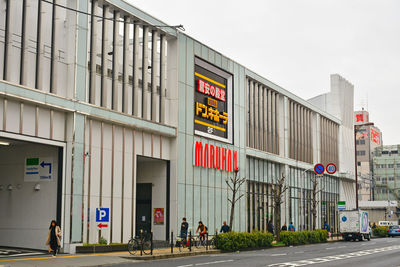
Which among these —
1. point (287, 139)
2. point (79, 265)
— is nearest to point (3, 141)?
point (79, 265)

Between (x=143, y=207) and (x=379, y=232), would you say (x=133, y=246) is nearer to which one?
(x=143, y=207)

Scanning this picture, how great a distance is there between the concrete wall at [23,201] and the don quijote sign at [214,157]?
11945 millimetres

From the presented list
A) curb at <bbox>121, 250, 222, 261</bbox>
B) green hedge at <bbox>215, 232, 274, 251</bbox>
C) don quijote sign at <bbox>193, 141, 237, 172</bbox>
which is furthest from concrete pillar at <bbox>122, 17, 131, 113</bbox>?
green hedge at <bbox>215, 232, 274, 251</bbox>

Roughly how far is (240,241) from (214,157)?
8.36 meters

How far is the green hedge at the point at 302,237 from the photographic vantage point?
38.4m

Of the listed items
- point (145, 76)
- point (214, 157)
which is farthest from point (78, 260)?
point (214, 157)

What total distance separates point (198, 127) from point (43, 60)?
13.9 metres

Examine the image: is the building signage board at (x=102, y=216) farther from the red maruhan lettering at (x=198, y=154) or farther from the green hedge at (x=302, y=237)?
the green hedge at (x=302, y=237)

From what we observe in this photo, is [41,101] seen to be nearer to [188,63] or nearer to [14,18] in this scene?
[14,18]

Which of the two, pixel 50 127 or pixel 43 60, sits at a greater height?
pixel 43 60

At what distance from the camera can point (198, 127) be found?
36.6 m

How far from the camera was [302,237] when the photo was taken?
4072 centimetres

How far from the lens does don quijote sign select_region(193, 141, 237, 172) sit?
3609cm

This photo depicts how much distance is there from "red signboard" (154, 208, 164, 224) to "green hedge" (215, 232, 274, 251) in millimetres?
4811
